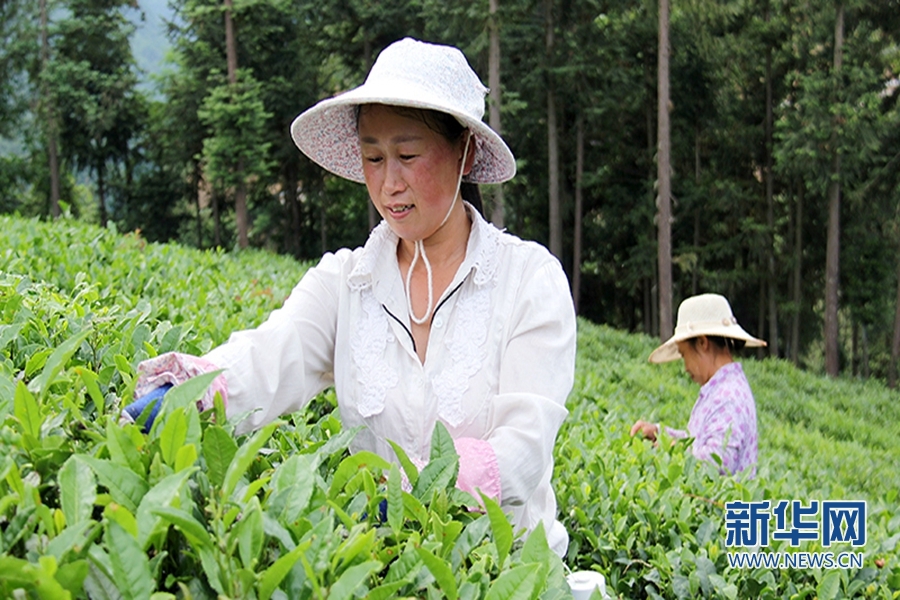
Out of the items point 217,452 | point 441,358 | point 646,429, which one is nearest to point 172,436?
point 217,452

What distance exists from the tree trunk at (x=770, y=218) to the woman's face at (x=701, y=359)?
19940 millimetres

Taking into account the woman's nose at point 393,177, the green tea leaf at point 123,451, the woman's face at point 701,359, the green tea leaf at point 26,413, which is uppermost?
the woman's nose at point 393,177

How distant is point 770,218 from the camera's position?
78.0 ft

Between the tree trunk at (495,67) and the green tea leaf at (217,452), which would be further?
the tree trunk at (495,67)

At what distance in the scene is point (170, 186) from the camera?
2873 cm

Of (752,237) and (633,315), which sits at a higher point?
(752,237)

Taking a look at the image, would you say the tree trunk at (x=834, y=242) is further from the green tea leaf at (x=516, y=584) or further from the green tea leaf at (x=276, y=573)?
the green tea leaf at (x=276, y=573)

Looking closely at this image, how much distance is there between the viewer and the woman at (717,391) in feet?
12.3

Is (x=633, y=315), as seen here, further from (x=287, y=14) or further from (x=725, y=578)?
(x=725, y=578)

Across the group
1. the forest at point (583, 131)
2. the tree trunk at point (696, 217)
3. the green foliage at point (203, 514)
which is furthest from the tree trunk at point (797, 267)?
the green foliage at point (203, 514)

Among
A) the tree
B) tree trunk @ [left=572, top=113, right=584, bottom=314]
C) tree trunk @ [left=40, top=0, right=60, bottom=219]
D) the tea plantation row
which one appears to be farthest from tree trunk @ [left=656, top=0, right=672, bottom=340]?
tree trunk @ [left=40, top=0, right=60, bottom=219]

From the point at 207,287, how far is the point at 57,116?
23.9 m

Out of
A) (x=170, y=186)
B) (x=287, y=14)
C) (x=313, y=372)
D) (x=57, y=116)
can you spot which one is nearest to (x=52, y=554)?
(x=313, y=372)

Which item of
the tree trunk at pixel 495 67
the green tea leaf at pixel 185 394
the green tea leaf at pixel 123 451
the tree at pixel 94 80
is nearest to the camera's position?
the green tea leaf at pixel 123 451
